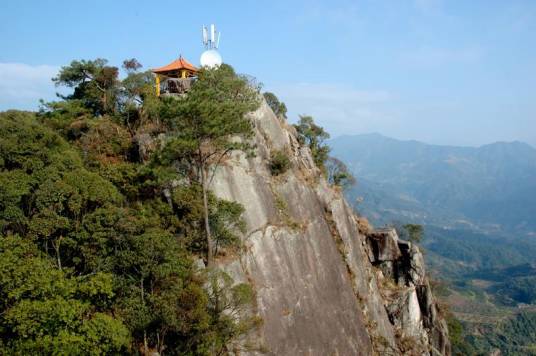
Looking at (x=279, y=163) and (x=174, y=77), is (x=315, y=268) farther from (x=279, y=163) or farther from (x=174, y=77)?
(x=174, y=77)

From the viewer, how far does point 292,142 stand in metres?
26.3

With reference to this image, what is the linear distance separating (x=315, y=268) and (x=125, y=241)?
1043 cm

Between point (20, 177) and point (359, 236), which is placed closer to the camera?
point (20, 177)

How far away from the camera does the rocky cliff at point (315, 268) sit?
1928 cm

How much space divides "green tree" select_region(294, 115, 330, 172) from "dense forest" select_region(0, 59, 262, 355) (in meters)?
13.7

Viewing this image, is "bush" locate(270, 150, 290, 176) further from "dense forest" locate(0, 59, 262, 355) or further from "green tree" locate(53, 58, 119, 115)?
"green tree" locate(53, 58, 119, 115)

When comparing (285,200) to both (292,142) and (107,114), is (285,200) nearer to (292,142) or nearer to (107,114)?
(292,142)

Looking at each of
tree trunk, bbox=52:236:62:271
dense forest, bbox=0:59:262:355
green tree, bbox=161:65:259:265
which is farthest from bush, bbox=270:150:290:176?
tree trunk, bbox=52:236:62:271

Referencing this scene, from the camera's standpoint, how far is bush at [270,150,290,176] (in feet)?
73.5

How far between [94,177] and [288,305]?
10.4 meters

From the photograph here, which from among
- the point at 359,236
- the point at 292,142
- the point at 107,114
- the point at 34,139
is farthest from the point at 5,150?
the point at 359,236

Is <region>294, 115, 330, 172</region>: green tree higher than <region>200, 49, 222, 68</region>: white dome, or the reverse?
<region>200, 49, 222, 68</region>: white dome

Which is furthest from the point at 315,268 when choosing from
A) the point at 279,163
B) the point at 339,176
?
the point at 339,176

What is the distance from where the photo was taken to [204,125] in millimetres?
16078
